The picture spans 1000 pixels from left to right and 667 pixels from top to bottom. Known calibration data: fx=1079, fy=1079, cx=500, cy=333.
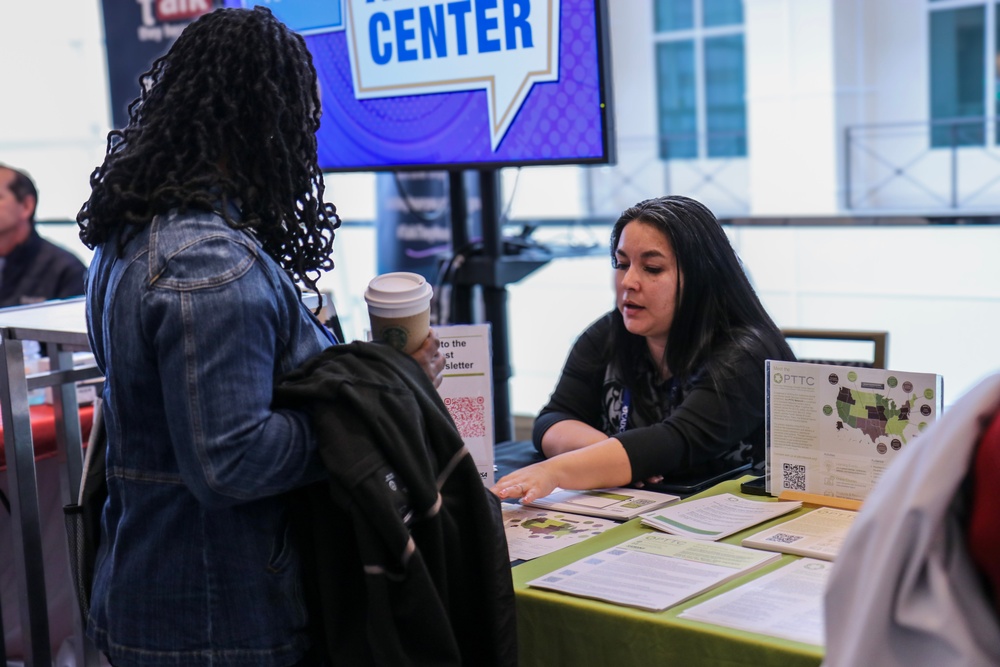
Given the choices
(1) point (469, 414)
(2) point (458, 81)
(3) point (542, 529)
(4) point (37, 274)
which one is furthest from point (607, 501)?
(4) point (37, 274)

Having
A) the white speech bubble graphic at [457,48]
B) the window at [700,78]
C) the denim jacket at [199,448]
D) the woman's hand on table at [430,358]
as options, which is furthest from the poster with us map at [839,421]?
the window at [700,78]

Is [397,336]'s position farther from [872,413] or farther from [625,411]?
[625,411]

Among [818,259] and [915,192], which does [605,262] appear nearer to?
[818,259]

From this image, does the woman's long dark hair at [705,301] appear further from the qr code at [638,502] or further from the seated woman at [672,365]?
the qr code at [638,502]

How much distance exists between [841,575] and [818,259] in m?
5.67

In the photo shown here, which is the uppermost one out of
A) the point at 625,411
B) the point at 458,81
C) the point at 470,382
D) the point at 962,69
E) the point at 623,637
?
the point at 962,69

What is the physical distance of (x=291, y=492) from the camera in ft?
4.44

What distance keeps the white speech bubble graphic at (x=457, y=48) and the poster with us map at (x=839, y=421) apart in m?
1.12

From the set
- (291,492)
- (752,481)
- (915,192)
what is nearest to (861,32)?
(915,192)

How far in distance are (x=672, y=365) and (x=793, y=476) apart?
16.6 inches

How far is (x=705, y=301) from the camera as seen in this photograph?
2143mm

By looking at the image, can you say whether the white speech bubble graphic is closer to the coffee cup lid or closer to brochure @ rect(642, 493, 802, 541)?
brochure @ rect(642, 493, 802, 541)

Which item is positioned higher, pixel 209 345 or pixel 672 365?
pixel 209 345

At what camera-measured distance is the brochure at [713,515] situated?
1691 mm
